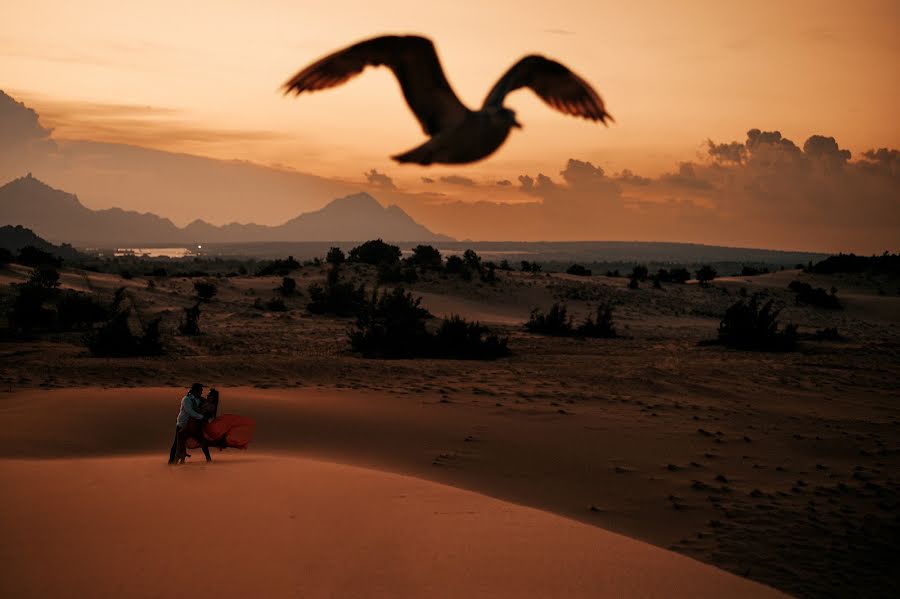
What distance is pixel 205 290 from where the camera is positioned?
1177 inches

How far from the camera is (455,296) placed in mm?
36094

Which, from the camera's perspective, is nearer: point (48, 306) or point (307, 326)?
point (48, 306)

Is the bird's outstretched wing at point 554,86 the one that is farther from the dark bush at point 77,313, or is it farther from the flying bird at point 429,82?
the dark bush at point 77,313

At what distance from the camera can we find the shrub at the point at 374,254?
133 feet

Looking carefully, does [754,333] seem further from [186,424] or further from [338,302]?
[186,424]

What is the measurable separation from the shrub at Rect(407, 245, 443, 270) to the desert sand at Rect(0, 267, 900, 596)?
17.0 m

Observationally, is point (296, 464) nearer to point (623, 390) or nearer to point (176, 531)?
point (176, 531)

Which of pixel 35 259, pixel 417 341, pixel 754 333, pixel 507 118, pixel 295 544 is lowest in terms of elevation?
pixel 295 544

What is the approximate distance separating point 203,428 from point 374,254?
3222cm

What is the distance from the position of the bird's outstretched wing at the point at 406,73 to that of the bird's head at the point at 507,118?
0.15 m

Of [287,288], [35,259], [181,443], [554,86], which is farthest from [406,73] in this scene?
[35,259]

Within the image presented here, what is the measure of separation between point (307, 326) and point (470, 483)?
16.4 meters

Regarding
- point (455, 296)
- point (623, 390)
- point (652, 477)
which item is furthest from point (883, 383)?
point (455, 296)

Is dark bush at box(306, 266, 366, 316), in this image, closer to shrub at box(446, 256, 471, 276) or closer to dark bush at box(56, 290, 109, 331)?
dark bush at box(56, 290, 109, 331)
